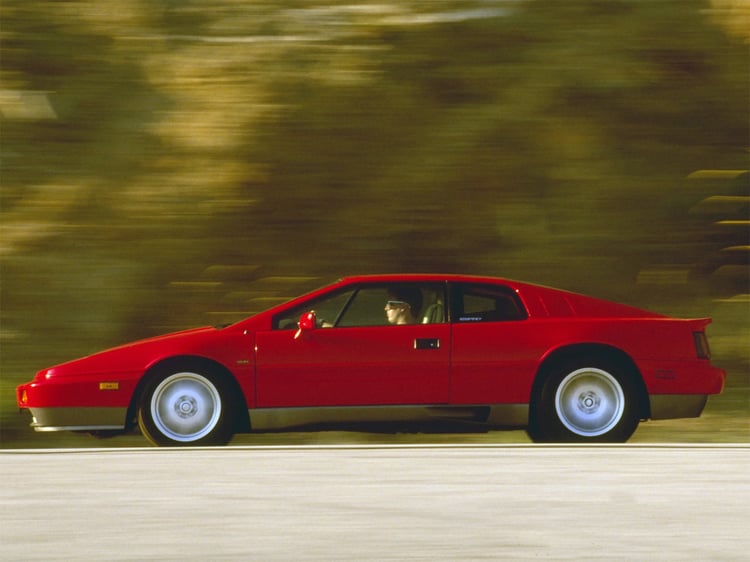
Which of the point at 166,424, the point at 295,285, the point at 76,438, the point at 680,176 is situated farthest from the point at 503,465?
the point at 680,176

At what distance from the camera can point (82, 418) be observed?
8.12 meters

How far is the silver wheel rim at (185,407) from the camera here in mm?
8117

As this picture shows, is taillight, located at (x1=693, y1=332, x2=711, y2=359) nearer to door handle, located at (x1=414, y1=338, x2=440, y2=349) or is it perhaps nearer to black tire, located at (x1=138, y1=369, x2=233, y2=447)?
door handle, located at (x1=414, y1=338, x2=440, y2=349)

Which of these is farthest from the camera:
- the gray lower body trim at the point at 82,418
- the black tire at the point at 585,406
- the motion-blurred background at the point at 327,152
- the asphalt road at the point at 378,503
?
the motion-blurred background at the point at 327,152

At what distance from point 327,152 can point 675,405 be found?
4934 millimetres

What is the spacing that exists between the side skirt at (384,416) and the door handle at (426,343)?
390 millimetres

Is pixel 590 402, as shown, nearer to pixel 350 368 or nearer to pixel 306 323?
pixel 350 368

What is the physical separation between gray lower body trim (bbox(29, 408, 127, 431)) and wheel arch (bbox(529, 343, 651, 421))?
269cm

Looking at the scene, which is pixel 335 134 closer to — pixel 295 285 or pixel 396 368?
pixel 295 285

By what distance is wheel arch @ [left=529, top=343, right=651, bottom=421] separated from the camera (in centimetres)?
823

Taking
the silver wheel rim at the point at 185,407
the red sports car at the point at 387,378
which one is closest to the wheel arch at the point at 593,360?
the red sports car at the point at 387,378

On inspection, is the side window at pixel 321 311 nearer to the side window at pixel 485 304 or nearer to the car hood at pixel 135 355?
the car hood at pixel 135 355

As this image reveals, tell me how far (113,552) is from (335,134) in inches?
292

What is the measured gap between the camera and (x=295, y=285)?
1228 cm
